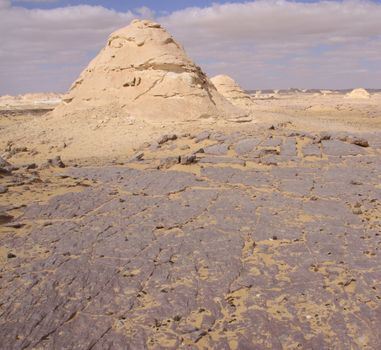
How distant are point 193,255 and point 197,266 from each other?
206 mm

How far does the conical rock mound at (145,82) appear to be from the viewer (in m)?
12.0

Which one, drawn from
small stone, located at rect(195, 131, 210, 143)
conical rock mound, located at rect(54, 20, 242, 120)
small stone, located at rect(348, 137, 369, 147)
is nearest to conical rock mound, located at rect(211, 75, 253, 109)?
conical rock mound, located at rect(54, 20, 242, 120)

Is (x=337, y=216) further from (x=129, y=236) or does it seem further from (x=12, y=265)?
(x=12, y=265)

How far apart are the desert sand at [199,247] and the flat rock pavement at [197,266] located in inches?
0.5

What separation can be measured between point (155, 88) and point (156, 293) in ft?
31.7

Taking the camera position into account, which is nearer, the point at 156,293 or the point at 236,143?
the point at 156,293

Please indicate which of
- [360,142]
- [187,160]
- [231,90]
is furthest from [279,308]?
[231,90]

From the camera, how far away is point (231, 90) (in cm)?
2673

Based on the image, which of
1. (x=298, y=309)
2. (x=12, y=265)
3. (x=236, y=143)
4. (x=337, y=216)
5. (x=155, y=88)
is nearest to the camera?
(x=298, y=309)

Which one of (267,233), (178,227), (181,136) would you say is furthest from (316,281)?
(181,136)

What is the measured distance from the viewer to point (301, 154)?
308 inches

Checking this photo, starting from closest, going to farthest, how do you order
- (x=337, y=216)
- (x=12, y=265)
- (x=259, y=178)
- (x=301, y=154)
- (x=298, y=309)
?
(x=298, y=309) → (x=12, y=265) → (x=337, y=216) → (x=259, y=178) → (x=301, y=154)

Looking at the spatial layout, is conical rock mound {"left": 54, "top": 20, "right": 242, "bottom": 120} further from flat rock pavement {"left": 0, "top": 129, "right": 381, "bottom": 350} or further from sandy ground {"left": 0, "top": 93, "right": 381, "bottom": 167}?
flat rock pavement {"left": 0, "top": 129, "right": 381, "bottom": 350}

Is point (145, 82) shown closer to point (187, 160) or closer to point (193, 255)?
point (187, 160)
